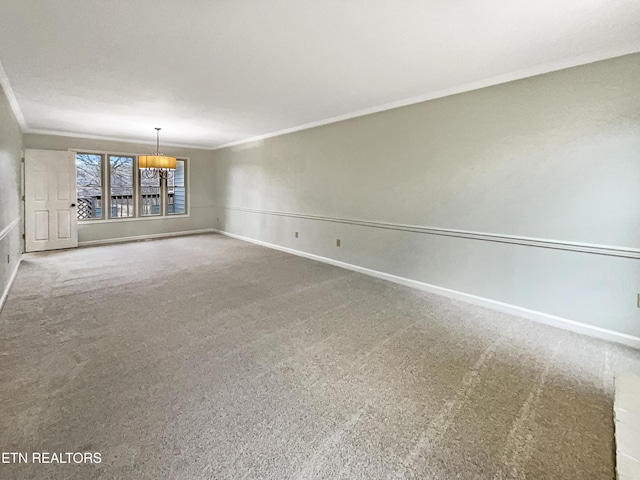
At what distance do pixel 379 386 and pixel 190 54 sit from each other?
3.06 meters

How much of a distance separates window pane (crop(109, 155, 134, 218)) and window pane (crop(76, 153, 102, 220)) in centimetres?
23

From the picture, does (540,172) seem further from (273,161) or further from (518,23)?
(273,161)

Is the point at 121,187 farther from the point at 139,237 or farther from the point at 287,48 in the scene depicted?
the point at 287,48

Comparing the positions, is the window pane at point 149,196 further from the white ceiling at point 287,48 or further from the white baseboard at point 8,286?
the white ceiling at point 287,48

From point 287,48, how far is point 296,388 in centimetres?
262

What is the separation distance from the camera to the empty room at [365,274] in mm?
1639

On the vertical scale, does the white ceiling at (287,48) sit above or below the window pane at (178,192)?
above

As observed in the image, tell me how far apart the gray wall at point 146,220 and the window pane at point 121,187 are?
22cm

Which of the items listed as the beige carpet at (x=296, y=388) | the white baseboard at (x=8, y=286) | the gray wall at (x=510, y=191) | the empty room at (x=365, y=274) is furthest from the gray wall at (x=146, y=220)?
the gray wall at (x=510, y=191)

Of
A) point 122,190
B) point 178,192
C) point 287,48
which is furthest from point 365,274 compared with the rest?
point 122,190

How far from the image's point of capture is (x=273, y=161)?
258 inches

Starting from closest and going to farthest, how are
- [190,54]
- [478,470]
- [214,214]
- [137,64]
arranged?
[478,470] → [190,54] → [137,64] → [214,214]

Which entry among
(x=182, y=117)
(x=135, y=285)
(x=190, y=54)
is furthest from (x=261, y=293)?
(x=182, y=117)

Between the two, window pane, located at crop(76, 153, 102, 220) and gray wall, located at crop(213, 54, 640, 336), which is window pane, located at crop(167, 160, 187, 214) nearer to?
window pane, located at crop(76, 153, 102, 220)
